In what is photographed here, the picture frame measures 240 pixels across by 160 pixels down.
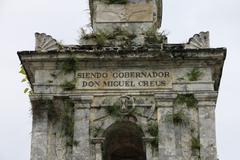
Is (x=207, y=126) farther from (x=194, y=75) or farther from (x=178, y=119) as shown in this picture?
(x=194, y=75)

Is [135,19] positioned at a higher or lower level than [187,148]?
higher

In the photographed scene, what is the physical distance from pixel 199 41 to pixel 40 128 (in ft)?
14.6

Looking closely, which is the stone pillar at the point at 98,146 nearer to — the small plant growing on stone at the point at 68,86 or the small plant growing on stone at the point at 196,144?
the small plant growing on stone at the point at 68,86

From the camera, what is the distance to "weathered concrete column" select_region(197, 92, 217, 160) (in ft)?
63.2

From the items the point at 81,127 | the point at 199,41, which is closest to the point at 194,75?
the point at 199,41

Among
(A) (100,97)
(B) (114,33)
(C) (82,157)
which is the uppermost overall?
(B) (114,33)

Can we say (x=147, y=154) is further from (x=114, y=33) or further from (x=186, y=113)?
(x=114, y=33)

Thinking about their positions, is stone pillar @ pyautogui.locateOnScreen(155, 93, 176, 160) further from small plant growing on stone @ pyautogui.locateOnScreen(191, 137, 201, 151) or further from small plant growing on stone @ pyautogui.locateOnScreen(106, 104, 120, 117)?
small plant growing on stone @ pyautogui.locateOnScreen(106, 104, 120, 117)

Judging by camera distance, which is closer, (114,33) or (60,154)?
(60,154)

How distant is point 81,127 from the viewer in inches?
778

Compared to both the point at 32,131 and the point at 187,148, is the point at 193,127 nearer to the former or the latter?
the point at 187,148

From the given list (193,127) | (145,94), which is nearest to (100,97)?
(145,94)

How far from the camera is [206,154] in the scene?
758 inches

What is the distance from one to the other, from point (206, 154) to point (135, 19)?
14.9ft
